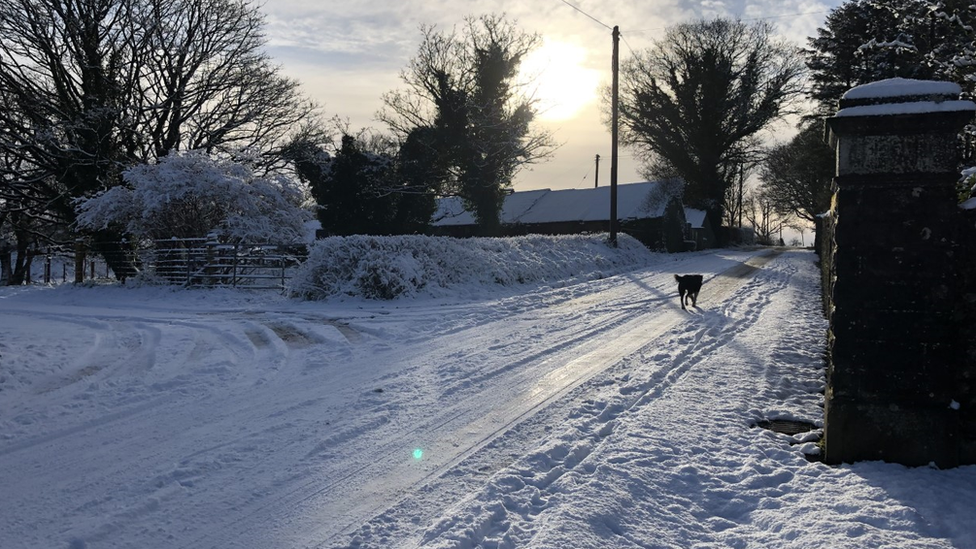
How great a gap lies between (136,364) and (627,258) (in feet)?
74.0

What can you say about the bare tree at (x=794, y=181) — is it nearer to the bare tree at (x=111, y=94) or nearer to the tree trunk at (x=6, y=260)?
the bare tree at (x=111, y=94)

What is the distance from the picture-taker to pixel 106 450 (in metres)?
4.74

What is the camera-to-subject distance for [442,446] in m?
4.72

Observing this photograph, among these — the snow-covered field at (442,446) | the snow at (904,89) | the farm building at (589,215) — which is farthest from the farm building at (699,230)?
the snow at (904,89)

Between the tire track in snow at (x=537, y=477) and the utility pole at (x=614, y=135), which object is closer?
the tire track in snow at (x=537, y=477)

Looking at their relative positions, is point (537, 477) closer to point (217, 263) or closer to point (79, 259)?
point (217, 263)

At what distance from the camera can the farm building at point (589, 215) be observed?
134 ft

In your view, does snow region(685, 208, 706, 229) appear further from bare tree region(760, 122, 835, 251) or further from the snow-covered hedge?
the snow-covered hedge

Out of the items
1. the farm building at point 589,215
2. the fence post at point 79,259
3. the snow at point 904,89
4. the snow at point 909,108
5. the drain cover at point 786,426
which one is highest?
the farm building at point 589,215

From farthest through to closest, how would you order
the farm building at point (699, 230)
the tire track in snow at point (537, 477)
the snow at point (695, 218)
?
the snow at point (695, 218) < the farm building at point (699, 230) < the tire track in snow at point (537, 477)

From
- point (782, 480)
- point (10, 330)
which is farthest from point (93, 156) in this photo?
point (782, 480)

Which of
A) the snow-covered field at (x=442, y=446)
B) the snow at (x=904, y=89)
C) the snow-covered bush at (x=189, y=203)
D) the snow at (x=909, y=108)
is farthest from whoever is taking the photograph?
the snow-covered bush at (x=189, y=203)

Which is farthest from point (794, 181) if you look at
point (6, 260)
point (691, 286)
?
point (6, 260)

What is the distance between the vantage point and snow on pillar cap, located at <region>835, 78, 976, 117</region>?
405 cm
